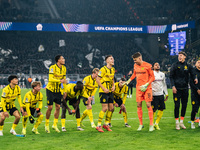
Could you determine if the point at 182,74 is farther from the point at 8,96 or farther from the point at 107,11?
the point at 107,11

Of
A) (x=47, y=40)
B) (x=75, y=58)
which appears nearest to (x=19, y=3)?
(x=47, y=40)

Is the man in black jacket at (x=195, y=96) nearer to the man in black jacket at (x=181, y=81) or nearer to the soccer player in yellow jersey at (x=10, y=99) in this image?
the man in black jacket at (x=181, y=81)

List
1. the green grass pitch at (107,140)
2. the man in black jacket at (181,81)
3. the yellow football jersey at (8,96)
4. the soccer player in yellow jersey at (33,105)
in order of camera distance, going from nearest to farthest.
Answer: the green grass pitch at (107,140)
the yellow football jersey at (8,96)
the soccer player in yellow jersey at (33,105)
the man in black jacket at (181,81)

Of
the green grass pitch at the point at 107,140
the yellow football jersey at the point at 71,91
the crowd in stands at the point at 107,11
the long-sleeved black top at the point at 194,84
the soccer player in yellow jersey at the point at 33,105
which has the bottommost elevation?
the green grass pitch at the point at 107,140

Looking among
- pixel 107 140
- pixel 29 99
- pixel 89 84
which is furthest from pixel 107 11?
pixel 107 140

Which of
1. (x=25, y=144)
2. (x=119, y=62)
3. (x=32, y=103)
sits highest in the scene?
(x=119, y=62)

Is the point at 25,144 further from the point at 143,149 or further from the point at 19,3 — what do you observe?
the point at 19,3

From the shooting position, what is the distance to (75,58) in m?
42.1

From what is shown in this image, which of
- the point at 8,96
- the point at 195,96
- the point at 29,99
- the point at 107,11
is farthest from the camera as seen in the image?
the point at 107,11

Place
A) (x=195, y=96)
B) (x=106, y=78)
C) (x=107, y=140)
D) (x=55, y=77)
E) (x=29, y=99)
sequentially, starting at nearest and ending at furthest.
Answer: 1. (x=107, y=140)
2. (x=29, y=99)
3. (x=106, y=78)
4. (x=55, y=77)
5. (x=195, y=96)

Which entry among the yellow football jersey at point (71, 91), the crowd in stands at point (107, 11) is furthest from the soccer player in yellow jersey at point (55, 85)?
the crowd in stands at point (107, 11)

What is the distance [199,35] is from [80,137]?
34505mm

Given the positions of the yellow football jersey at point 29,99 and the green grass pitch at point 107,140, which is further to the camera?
the yellow football jersey at point 29,99

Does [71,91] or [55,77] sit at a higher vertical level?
[55,77]
